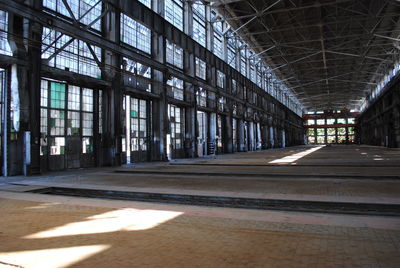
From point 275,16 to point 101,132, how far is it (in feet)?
86.0

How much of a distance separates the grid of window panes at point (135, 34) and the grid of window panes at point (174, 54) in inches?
94.3

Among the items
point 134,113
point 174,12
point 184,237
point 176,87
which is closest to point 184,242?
point 184,237

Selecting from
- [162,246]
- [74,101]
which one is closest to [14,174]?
[74,101]

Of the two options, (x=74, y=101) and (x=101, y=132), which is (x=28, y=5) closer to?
(x=74, y=101)

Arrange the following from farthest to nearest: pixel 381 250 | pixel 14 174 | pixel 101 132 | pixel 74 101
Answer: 1. pixel 101 132
2. pixel 74 101
3. pixel 14 174
4. pixel 381 250

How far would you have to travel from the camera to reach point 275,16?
35.7 metres

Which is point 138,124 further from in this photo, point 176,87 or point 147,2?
point 147,2

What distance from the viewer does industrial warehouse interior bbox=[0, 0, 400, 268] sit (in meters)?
4.05

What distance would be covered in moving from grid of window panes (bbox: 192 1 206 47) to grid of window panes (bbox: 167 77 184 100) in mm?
5568

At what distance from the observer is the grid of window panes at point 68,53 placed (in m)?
14.9

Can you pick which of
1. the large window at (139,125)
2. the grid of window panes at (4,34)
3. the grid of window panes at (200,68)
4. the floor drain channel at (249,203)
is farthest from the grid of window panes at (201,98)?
the floor drain channel at (249,203)

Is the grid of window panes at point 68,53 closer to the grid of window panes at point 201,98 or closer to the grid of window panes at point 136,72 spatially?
the grid of window panes at point 136,72

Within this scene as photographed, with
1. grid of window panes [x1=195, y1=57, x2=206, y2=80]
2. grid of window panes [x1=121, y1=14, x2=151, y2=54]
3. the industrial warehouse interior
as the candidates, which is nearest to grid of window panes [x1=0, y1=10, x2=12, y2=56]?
the industrial warehouse interior

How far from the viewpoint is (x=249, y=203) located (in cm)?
785
